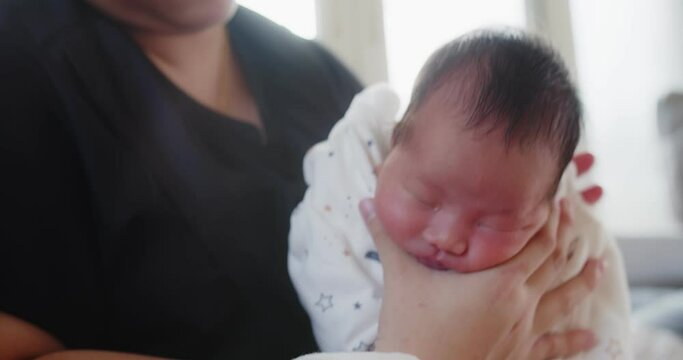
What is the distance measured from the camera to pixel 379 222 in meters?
0.82

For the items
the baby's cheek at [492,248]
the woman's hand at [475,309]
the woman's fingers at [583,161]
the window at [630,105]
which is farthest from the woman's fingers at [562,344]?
the window at [630,105]

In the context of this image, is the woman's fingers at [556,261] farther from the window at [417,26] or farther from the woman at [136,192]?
the window at [417,26]

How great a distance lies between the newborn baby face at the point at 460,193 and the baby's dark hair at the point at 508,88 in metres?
0.01

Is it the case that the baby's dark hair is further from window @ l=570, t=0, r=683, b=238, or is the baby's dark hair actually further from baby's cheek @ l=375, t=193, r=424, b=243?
window @ l=570, t=0, r=683, b=238

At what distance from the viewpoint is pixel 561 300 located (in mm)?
853

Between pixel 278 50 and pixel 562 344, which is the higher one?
pixel 278 50

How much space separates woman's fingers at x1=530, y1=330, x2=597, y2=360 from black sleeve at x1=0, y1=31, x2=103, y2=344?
1.58 feet

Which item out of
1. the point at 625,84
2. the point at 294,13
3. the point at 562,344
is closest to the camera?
the point at 562,344

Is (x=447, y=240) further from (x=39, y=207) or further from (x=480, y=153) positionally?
(x=39, y=207)

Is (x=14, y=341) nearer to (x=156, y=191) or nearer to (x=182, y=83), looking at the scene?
(x=156, y=191)

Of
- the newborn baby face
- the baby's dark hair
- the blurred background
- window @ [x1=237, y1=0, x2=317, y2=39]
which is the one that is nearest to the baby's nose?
the newborn baby face

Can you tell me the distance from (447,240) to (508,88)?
16cm

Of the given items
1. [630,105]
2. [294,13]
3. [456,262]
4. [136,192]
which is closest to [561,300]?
[456,262]

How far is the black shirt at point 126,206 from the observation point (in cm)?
74
